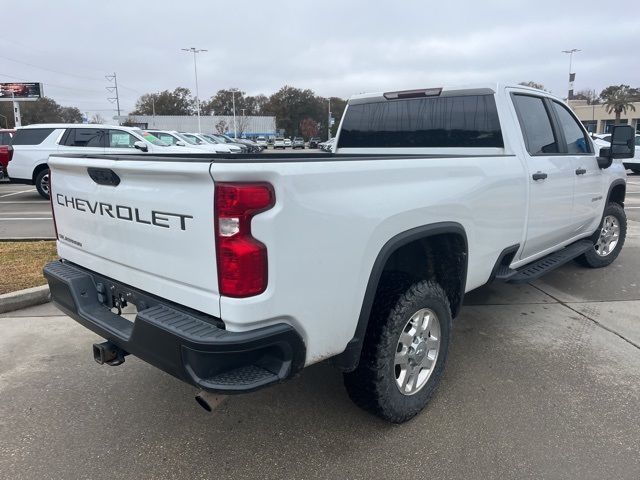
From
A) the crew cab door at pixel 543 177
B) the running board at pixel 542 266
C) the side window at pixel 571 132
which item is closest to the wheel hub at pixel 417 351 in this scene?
the running board at pixel 542 266

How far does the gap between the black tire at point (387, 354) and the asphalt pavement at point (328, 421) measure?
0.18 m

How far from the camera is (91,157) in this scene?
276 cm

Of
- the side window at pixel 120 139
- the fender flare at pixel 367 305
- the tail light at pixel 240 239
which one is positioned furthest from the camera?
the side window at pixel 120 139

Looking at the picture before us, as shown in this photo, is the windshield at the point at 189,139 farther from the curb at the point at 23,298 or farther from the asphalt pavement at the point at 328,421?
the asphalt pavement at the point at 328,421

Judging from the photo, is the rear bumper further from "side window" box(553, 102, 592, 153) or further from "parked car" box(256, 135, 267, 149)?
"parked car" box(256, 135, 267, 149)

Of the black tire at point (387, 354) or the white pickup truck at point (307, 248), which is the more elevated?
the white pickup truck at point (307, 248)

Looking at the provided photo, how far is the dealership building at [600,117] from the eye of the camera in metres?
63.4

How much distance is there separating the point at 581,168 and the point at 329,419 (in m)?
3.35

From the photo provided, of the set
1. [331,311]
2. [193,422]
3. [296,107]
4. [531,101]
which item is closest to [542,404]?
[331,311]

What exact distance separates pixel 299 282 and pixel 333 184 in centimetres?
46

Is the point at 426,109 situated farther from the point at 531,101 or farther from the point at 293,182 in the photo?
the point at 293,182

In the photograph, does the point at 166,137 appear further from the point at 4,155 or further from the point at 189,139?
the point at 4,155

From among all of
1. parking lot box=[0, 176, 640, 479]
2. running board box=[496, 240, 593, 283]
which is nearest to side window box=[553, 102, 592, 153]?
running board box=[496, 240, 593, 283]

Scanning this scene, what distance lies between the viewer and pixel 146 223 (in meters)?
2.30
